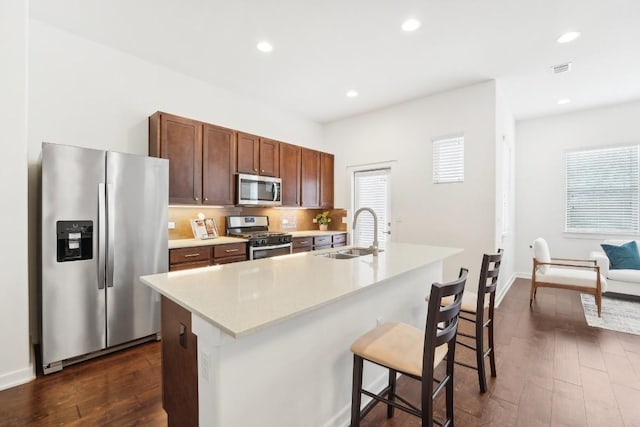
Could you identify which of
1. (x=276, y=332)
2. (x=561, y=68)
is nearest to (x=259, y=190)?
(x=276, y=332)

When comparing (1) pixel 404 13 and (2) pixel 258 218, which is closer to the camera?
(1) pixel 404 13

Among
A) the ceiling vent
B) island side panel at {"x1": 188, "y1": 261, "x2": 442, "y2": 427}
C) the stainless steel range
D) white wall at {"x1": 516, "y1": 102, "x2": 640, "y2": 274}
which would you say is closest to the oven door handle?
the stainless steel range

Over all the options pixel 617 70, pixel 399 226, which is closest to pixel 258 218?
pixel 399 226

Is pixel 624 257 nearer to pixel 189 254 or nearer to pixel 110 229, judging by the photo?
pixel 189 254

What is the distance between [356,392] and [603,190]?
19.9ft

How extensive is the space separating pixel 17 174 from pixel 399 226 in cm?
447

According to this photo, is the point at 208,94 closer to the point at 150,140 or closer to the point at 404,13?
the point at 150,140

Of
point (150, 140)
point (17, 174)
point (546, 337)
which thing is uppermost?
point (150, 140)

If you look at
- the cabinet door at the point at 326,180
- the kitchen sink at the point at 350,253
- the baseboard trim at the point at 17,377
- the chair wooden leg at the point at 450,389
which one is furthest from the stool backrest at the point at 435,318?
the cabinet door at the point at 326,180

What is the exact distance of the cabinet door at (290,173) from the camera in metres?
4.73

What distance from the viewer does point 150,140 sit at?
3.43 meters

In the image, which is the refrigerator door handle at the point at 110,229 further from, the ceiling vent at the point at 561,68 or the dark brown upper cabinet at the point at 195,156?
the ceiling vent at the point at 561,68

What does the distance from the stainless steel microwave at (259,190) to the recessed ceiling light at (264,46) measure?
1590mm

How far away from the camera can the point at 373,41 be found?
3.02m
